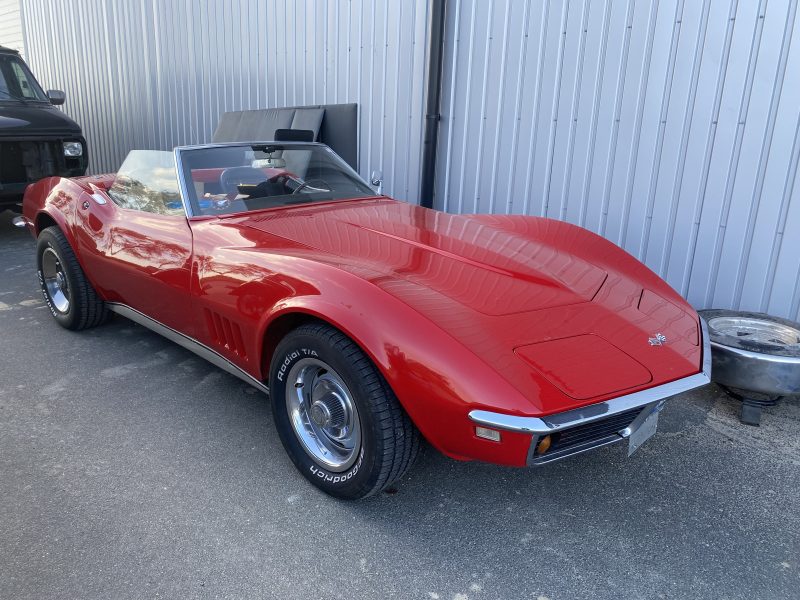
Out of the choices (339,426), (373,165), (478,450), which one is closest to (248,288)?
(339,426)

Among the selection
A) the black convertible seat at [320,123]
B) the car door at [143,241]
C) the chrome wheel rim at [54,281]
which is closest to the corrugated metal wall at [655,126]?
the black convertible seat at [320,123]

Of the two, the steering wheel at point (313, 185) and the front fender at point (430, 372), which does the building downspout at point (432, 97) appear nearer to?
the steering wheel at point (313, 185)

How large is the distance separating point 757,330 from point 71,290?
422cm

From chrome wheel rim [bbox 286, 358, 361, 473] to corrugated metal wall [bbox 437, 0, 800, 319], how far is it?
2.93 m

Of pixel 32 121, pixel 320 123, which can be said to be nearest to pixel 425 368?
pixel 320 123

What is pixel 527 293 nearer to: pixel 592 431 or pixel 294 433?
pixel 592 431

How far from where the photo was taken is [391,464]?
6.71 ft

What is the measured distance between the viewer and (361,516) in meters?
2.22

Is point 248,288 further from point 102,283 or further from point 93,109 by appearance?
point 93,109

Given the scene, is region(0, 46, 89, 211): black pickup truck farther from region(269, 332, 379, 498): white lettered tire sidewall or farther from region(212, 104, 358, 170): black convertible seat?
region(269, 332, 379, 498): white lettered tire sidewall

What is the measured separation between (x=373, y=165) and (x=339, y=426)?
4.32 m

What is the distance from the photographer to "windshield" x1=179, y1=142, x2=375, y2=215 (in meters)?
3.07

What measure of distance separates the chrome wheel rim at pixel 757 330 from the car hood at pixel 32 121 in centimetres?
695

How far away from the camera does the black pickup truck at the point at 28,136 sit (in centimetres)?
641
